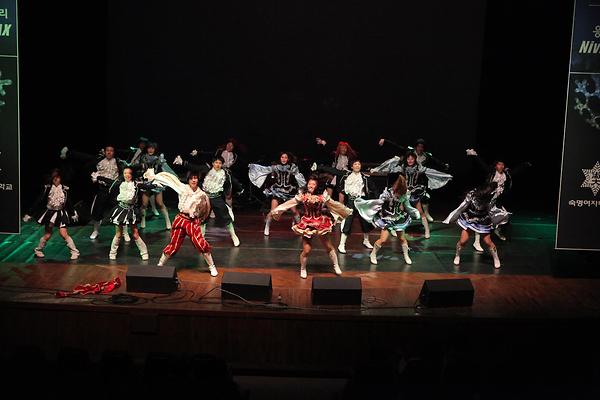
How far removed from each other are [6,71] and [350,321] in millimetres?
5061

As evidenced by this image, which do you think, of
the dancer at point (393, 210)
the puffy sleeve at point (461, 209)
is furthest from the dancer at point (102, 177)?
the puffy sleeve at point (461, 209)

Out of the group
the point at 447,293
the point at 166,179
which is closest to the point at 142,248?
the point at 166,179

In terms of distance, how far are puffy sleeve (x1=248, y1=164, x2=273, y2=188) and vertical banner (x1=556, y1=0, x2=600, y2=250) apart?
4.79 m

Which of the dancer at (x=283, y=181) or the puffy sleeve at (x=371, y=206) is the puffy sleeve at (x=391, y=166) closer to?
the dancer at (x=283, y=181)

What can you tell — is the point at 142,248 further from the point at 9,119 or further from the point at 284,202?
the point at 9,119

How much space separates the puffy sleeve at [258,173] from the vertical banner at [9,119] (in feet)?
13.3

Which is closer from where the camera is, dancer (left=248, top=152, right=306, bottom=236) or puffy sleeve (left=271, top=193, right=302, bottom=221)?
puffy sleeve (left=271, top=193, right=302, bottom=221)

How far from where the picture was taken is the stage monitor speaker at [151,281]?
31.4 feet

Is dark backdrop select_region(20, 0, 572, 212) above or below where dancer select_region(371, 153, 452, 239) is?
above

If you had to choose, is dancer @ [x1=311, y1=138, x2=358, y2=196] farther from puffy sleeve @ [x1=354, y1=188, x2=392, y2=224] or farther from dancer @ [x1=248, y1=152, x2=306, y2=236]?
puffy sleeve @ [x1=354, y1=188, x2=392, y2=224]

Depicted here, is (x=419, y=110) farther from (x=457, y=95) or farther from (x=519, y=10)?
(x=519, y=10)

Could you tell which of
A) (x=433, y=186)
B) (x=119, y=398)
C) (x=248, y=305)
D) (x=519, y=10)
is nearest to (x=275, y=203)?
(x=433, y=186)

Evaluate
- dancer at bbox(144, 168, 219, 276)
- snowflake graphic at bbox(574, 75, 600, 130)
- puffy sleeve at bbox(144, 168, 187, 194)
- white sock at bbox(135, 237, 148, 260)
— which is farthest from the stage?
snowflake graphic at bbox(574, 75, 600, 130)

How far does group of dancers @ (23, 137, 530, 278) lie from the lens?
10500mm
